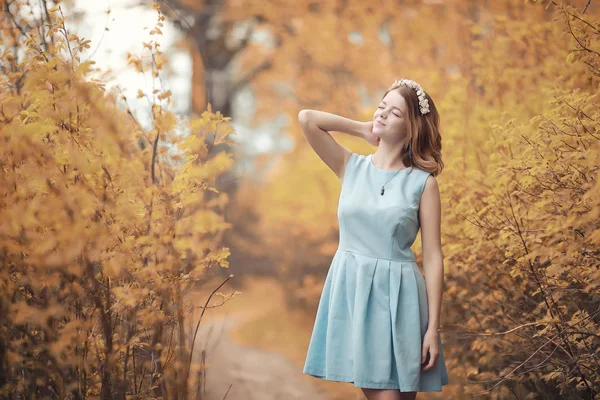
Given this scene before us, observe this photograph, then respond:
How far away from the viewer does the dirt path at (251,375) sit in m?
4.68

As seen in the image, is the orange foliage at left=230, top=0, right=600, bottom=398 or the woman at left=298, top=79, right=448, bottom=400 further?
the orange foliage at left=230, top=0, right=600, bottom=398

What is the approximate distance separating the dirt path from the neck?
2.00m

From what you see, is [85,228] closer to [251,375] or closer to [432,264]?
[432,264]

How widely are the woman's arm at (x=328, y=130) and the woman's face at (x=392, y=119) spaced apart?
89 mm

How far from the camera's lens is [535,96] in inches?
161

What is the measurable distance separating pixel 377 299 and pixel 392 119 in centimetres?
62

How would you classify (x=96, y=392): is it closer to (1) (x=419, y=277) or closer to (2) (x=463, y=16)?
(1) (x=419, y=277)

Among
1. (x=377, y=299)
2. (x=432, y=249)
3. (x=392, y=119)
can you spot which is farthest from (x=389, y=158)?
(x=377, y=299)

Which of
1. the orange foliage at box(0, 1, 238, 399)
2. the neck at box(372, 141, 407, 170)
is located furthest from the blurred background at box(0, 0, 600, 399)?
the neck at box(372, 141, 407, 170)

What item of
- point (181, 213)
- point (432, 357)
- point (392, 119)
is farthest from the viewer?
point (181, 213)

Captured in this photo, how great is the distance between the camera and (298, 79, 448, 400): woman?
2119 millimetres

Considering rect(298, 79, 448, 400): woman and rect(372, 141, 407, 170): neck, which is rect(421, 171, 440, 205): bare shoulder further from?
rect(372, 141, 407, 170): neck

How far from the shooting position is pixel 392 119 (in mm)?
2275

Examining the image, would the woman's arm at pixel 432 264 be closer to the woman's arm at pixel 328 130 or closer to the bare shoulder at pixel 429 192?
the bare shoulder at pixel 429 192
